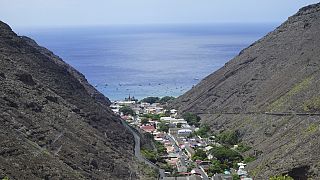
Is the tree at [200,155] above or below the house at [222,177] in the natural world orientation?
above

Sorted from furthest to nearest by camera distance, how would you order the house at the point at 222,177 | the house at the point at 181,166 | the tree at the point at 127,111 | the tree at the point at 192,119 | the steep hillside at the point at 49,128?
the tree at the point at 127,111, the tree at the point at 192,119, the house at the point at 181,166, the house at the point at 222,177, the steep hillside at the point at 49,128

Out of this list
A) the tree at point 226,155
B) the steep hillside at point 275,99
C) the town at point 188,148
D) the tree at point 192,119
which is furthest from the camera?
the tree at point 192,119

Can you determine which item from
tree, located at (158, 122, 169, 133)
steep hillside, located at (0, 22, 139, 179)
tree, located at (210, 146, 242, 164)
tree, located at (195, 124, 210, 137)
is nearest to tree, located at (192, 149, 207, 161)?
tree, located at (210, 146, 242, 164)

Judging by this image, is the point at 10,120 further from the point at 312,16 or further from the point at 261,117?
the point at 312,16

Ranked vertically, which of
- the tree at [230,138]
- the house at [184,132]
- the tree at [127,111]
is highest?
the tree at [127,111]

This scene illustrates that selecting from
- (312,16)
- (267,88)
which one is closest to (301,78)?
(267,88)

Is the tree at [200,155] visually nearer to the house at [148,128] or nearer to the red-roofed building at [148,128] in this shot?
the house at [148,128]

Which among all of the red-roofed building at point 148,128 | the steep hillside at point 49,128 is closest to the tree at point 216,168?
the steep hillside at point 49,128

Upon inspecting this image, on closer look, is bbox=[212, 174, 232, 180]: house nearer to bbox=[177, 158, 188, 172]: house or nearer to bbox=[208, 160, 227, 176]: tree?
bbox=[208, 160, 227, 176]: tree
